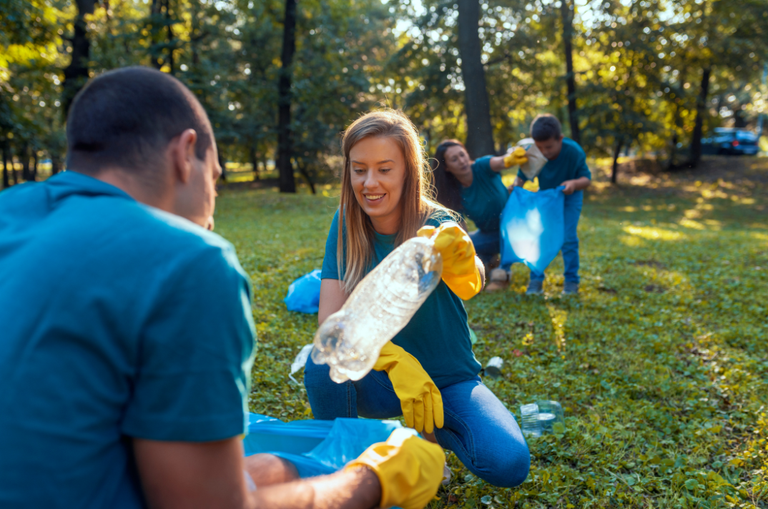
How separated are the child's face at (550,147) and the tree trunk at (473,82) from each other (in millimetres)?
5500

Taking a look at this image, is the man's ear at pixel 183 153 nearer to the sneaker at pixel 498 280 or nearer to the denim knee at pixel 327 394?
the denim knee at pixel 327 394

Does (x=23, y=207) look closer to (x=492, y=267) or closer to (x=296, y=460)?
(x=296, y=460)

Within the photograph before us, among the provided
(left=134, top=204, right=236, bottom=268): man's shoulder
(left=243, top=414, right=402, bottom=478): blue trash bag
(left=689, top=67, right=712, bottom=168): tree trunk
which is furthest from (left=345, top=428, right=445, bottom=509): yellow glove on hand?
(left=689, top=67, right=712, bottom=168): tree trunk

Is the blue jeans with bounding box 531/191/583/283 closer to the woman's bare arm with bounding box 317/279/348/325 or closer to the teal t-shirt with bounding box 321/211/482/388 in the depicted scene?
the teal t-shirt with bounding box 321/211/482/388

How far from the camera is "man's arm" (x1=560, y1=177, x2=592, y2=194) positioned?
16.7 feet

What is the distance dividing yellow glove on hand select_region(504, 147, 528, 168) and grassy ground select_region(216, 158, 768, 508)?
1367 mm

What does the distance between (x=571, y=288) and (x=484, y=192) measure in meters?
1.41

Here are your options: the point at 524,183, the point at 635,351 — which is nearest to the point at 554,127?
the point at 524,183

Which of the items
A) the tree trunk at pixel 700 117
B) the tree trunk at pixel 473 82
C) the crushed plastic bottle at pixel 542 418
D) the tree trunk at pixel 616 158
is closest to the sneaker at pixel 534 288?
the crushed plastic bottle at pixel 542 418

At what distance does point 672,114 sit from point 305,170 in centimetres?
1354

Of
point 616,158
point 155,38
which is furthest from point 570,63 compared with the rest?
point 155,38

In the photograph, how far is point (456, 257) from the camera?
76.2 inches

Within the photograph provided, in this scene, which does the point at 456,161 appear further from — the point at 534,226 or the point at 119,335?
the point at 119,335

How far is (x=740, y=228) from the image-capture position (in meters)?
11.9
